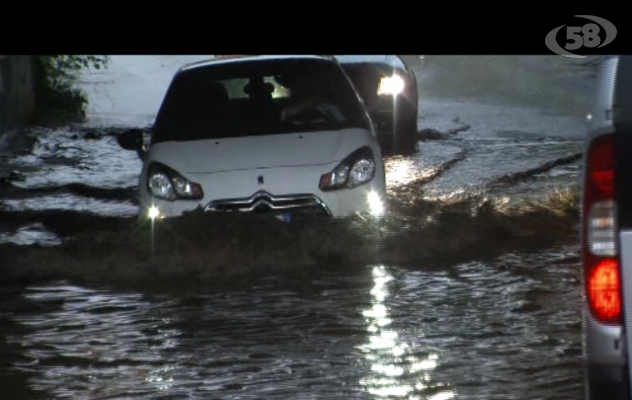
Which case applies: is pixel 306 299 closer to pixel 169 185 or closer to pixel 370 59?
pixel 169 185

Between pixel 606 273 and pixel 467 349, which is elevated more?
pixel 606 273

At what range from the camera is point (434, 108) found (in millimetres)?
21891

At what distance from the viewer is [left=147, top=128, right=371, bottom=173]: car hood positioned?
9492mm

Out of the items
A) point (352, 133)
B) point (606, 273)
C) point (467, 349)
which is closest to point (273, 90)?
point (352, 133)

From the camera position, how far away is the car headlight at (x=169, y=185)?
9.46m

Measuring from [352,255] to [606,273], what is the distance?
228 inches

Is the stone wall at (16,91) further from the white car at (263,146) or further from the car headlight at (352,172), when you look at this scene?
the car headlight at (352,172)

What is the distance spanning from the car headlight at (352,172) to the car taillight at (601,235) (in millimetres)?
5128

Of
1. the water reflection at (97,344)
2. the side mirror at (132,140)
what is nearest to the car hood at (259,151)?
the side mirror at (132,140)

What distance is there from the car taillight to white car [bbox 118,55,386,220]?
512cm
